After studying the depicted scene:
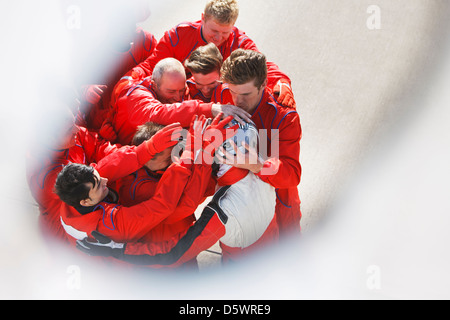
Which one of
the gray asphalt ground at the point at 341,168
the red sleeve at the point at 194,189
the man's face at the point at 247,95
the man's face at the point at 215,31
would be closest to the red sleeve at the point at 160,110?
the man's face at the point at 247,95

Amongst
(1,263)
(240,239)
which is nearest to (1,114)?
(1,263)

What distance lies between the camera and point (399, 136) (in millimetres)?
3195

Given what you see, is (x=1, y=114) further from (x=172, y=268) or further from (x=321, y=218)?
(x=321, y=218)

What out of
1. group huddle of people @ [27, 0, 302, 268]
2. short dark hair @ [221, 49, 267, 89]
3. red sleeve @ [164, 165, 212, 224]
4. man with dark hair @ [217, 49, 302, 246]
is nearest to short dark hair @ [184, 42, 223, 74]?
group huddle of people @ [27, 0, 302, 268]

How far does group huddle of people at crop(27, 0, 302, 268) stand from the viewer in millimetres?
1807

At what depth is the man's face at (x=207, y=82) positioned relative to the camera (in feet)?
7.27

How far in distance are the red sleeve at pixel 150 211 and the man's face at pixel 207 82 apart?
26.6 inches

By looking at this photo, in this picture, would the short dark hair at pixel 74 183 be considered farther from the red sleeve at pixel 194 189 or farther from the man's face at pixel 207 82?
the man's face at pixel 207 82

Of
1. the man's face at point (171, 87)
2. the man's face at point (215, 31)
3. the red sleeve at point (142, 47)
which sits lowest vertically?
the man's face at point (171, 87)

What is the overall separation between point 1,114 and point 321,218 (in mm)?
2683

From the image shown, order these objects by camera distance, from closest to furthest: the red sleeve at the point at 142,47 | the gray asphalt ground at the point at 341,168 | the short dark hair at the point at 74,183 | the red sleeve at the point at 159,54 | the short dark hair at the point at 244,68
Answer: the short dark hair at the point at 74,183, the short dark hair at the point at 244,68, the gray asphalt ground at the point at 341,168, the red sleeve at the point at 159,54, the red sleeve at the point at 142,47

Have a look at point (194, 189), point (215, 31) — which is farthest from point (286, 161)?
point (215, 31)

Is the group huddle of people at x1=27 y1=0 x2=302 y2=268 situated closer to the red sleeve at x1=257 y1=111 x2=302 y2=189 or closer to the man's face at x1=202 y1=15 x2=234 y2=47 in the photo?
the red sleeve at x1=257 y1=111 x2=302 y2=189

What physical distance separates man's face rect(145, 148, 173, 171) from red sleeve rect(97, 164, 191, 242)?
0.48 ft
